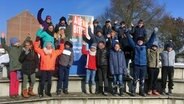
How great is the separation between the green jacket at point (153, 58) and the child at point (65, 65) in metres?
2.49

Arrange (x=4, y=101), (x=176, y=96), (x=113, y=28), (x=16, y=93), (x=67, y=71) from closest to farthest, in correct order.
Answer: (x=4, y=101) < (x=16, y=93) < (x=67, y=71) < (x=176, y=96) < (x=113, y=28)

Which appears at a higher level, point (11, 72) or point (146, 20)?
point (146, 20)

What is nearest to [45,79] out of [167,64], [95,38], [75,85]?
[75,85]

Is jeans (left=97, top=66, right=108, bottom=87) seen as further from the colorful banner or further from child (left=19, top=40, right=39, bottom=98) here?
child (left=19, top=40, right=39, bottom=98)

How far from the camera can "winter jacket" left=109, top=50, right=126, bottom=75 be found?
12.5m

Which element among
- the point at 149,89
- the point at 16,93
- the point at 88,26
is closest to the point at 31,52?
the point at 16,93

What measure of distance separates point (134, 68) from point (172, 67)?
128cm

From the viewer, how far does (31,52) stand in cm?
1155

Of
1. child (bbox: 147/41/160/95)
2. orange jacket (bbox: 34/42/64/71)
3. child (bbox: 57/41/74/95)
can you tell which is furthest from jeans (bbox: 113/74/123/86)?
orange jacket (bbox: 34/42/64/71)

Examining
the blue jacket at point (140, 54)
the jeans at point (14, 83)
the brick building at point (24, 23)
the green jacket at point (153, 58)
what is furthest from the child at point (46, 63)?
the brick building at point (24, 23)

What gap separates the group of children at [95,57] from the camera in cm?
1148

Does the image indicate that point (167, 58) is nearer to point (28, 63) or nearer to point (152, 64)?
point (152, 64)

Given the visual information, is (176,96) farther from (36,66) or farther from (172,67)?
(36,66)

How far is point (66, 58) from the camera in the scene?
1219 centimetres
